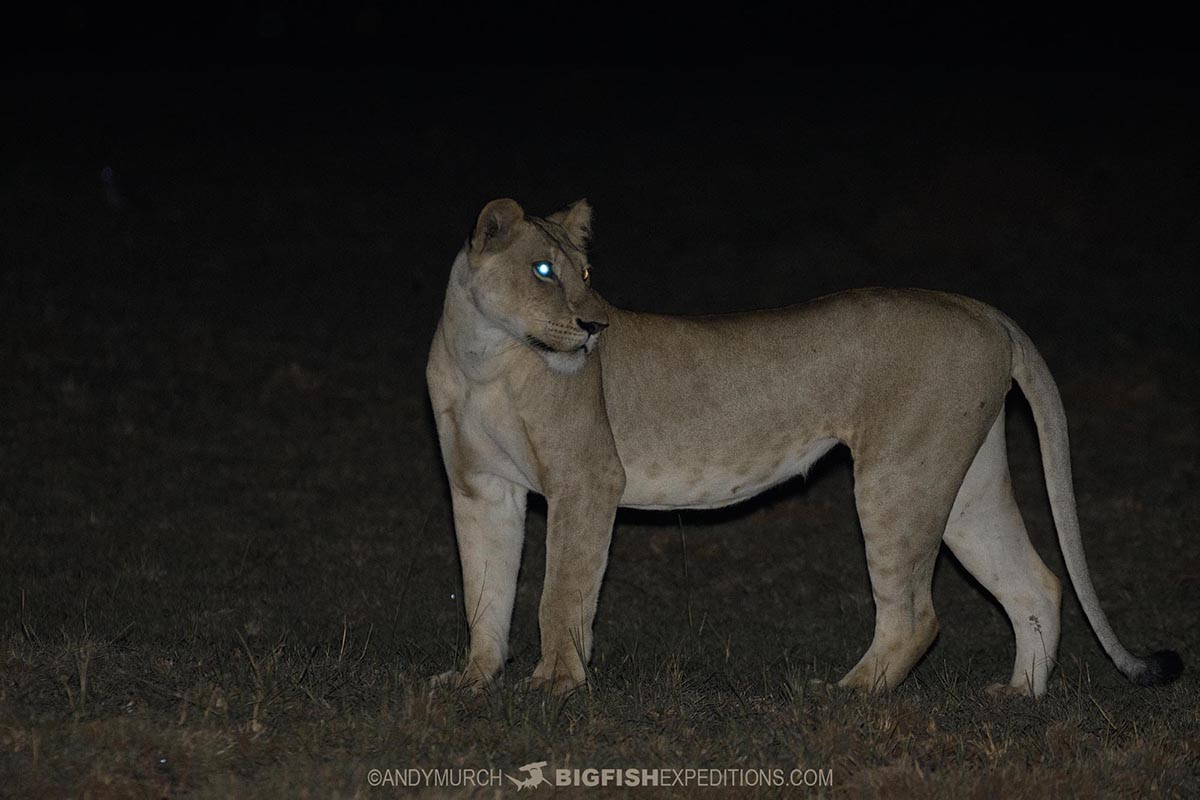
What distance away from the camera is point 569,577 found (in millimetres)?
5207

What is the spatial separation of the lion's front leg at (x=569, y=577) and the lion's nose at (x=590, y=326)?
56 cm

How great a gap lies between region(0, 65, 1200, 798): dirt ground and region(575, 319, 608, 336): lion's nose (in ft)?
3.77

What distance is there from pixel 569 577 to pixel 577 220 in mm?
1273

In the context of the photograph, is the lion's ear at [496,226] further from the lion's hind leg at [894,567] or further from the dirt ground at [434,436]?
the lion's hind leg at [894,567]

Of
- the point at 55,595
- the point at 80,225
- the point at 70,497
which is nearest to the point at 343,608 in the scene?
the point at 55,595

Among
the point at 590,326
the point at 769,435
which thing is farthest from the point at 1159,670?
the point at 590,326

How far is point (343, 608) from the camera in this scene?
6.88 metres

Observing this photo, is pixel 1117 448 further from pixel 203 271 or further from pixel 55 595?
pixel 203 271

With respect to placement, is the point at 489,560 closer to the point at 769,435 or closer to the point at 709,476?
the point at 709,476

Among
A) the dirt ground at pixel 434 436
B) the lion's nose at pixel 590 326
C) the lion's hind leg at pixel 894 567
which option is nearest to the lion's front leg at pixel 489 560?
the dirt ground at pixel 434 436

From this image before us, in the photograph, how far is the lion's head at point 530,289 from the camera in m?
4.96

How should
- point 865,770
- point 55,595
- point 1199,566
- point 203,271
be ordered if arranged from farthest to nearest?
point 203,271 → point 1199,566 → point 55,595 → point 865,770

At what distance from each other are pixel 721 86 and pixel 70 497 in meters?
15.6

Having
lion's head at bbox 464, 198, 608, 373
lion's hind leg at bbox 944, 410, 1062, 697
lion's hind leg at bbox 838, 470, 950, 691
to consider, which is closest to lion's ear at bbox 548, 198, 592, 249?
lion's head at bbox 464, 198, 608, 373
